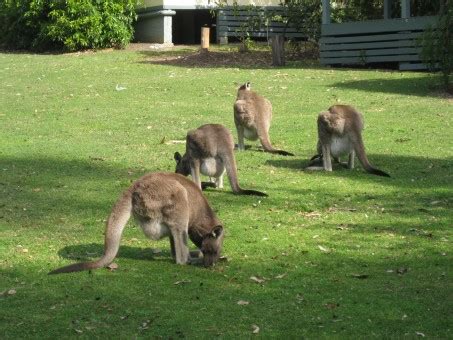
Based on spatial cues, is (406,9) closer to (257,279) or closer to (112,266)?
(257,279)

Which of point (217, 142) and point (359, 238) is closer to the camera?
point (359, 238)

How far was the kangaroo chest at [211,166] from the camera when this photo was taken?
39.1 feet

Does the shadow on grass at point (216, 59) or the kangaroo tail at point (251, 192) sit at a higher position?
the shadow on grass at point (216, 59)

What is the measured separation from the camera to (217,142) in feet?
39.0

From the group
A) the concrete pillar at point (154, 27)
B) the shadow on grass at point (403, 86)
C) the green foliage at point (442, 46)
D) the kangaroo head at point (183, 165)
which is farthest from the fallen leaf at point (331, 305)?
the concrete pillar at point (154, 27)

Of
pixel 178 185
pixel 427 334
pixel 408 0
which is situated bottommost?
pixel 427 334

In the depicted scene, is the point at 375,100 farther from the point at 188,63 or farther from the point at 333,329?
the point at 333,329

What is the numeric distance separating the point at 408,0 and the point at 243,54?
19.6ft

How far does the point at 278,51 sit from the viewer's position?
88.7 feet

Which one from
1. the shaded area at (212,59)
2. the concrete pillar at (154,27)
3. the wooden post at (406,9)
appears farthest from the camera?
the concrete pillar at (154,27)

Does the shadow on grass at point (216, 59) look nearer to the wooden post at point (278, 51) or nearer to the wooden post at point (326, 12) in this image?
the wooden post at point (278, 51)

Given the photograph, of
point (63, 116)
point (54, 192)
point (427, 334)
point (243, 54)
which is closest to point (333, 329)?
point (427, 334)

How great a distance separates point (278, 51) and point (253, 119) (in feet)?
40.5

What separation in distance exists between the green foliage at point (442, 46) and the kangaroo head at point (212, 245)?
45.6 feet
